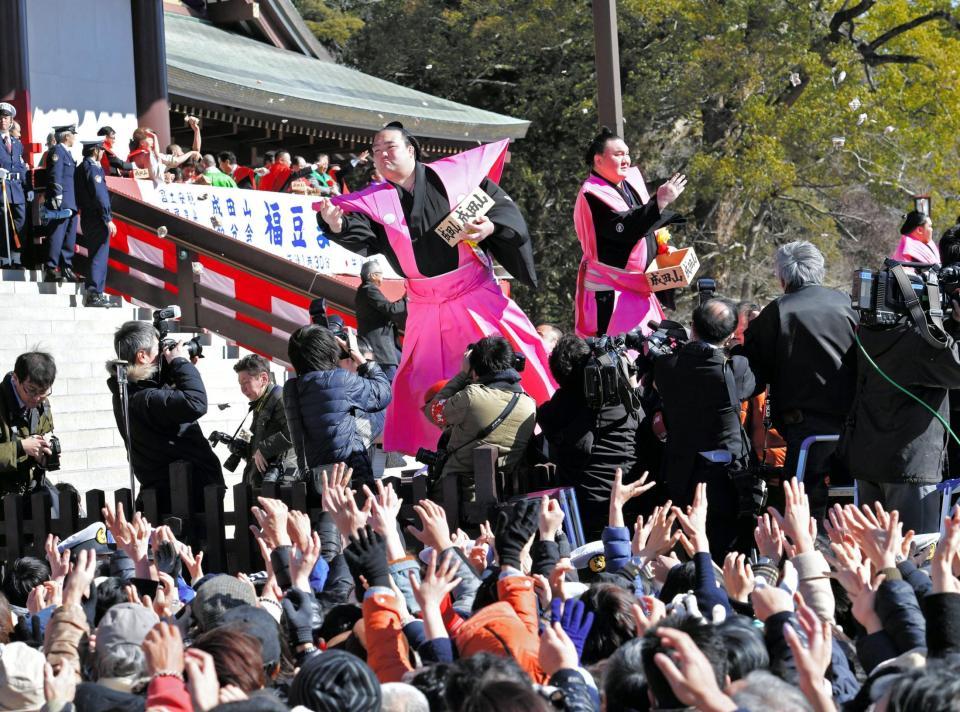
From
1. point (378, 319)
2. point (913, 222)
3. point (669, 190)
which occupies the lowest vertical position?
point (378, 319)

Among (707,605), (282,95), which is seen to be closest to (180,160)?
(282,95)

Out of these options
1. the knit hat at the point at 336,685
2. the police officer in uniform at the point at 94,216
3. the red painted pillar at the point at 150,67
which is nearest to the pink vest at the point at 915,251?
the knit hat at the point at 336,685

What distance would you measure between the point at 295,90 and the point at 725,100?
6511 mm

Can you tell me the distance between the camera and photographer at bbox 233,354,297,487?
6547 mm

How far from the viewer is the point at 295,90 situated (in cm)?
1727

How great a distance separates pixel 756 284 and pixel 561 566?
18.3m

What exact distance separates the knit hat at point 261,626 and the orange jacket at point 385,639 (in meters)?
0.22

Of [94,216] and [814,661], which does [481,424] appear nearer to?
[814,661]

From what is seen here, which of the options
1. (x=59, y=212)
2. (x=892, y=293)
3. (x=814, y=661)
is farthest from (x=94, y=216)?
(x=814, y=661)

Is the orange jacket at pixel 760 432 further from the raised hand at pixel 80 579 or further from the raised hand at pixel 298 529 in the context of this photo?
the raised hand at pixel 80 579

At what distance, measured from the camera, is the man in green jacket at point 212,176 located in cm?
1371

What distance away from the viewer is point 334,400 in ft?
19.2

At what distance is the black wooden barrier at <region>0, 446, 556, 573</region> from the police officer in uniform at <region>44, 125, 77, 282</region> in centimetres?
462

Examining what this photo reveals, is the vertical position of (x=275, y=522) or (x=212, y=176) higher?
(x=212, y=176)
